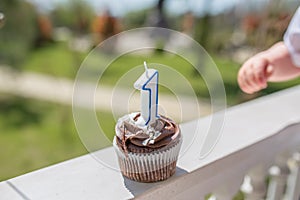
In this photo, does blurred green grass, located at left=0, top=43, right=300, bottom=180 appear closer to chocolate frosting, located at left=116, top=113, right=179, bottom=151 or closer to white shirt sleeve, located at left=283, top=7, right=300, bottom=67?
white shirt sleeve, located at left=283, top=7, right=300, bottom=67

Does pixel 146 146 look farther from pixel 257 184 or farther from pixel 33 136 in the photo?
pixel 33 136

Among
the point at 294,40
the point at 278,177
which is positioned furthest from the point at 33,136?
the point at 294,40

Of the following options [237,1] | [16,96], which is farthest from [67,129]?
[237,1]

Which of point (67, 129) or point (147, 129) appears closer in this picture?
point (147, 129)

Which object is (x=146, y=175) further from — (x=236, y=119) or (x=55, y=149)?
(x=55, y=149)

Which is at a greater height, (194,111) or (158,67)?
(158,67)

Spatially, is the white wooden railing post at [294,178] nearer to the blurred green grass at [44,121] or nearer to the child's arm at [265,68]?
the child's arm at [265,68]

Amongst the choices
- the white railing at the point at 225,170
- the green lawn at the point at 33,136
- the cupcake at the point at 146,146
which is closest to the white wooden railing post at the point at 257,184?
the white railing at the point at 225,170
